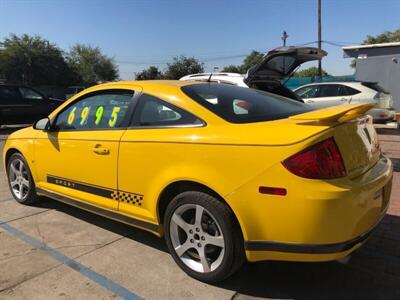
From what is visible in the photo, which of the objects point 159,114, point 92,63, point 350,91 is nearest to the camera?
point 159,114

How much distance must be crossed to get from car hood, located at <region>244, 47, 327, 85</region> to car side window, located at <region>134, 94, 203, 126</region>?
156 inches

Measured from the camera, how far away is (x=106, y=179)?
12.8 ft

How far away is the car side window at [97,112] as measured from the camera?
395 cm

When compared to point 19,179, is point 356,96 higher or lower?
lower

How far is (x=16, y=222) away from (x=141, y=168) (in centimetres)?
204

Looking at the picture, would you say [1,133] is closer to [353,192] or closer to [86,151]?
[86,151]

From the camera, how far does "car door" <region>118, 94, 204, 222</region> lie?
3.38 metres

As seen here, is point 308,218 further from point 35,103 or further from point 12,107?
point 35,103

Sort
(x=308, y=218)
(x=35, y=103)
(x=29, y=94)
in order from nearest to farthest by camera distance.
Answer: (x=308, y=218)
(x=35, y=103)
(x=29, y=94)

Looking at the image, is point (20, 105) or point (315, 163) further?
point (20, 105)

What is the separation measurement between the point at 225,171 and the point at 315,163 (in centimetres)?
62

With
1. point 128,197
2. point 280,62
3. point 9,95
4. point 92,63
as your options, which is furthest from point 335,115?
point 92,63

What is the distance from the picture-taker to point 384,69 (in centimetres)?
2002

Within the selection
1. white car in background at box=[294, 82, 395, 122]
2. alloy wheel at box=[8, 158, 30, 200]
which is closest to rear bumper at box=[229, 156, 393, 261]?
alloy wheel at box=[8, 158, 30, 200]
